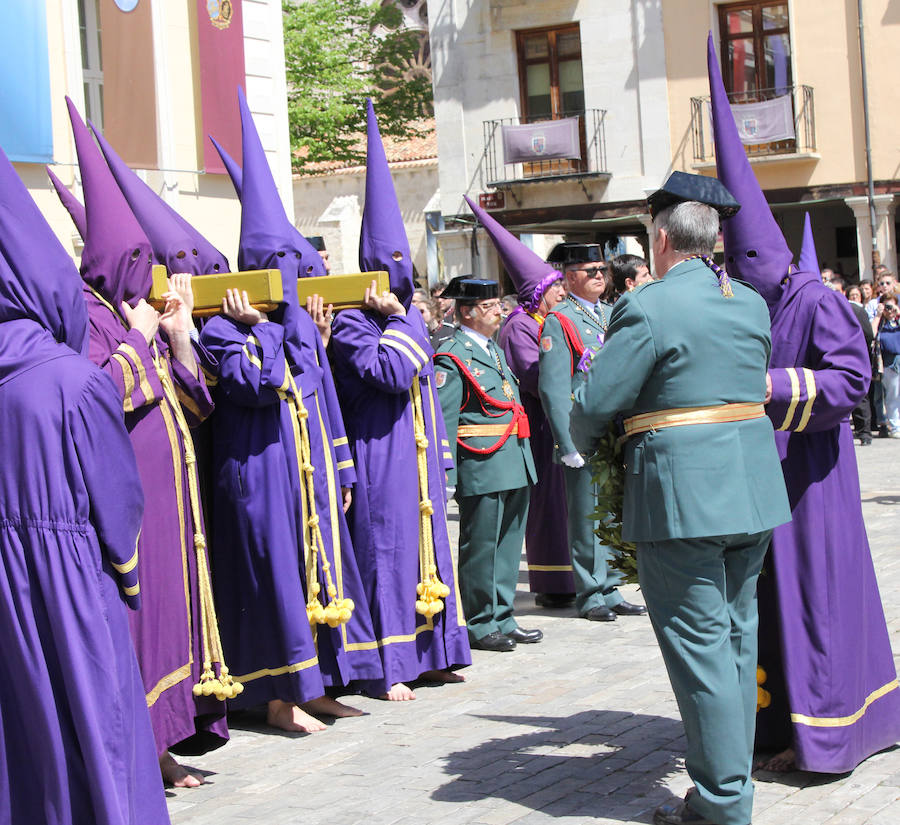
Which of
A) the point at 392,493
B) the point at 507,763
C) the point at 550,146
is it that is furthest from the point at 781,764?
the point at 550,146

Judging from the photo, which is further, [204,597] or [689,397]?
[204,597]

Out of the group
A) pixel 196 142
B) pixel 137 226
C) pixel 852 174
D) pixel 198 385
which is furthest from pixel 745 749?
pixel 852 174

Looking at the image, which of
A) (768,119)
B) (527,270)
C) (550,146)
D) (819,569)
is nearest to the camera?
(819,569)

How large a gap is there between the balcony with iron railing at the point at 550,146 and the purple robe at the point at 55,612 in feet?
77.0

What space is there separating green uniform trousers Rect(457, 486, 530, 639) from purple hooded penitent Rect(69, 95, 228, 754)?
89.8 inches

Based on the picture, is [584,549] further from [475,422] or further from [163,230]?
[163,230]

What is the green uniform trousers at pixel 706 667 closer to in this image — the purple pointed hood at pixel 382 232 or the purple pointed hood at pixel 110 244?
the purple pointed hood at pixel 110 244

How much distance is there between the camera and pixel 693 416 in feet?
14.5

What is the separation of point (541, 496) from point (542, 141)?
18953 mm

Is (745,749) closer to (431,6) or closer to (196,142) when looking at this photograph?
(196,142)

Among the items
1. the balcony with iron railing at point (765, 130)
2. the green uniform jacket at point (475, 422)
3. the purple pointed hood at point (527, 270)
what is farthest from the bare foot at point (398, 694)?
the balcony with iron railing at point (765, 130)

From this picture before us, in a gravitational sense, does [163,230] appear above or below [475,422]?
above

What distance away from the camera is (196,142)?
56.0ft

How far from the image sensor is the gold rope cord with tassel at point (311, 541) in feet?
20.3
